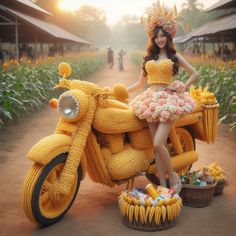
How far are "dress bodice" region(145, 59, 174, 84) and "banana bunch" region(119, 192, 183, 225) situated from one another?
122cm

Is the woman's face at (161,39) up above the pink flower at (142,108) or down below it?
above

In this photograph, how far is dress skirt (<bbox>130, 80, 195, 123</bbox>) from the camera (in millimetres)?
3800

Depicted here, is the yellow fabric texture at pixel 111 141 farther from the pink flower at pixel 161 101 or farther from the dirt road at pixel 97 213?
→ the dirt road at pixel 97 213

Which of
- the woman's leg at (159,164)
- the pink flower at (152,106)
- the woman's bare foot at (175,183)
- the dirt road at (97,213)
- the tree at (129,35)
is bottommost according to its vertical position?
the dirt road at (97,213)

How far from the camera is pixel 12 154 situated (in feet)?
21.6

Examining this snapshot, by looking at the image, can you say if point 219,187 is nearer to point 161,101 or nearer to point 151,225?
point 151,225

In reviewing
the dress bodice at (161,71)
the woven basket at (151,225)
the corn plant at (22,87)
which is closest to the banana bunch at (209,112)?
the dress bodice at (161,71)

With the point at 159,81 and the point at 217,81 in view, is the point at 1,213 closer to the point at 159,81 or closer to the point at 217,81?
the point at 159,81

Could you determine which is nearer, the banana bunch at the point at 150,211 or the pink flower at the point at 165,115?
the banana bunch at the point at 150,211

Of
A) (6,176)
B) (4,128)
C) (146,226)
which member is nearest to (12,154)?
(6,176)

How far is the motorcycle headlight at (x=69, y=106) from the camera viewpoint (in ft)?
11.8

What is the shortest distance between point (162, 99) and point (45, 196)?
1.47 m

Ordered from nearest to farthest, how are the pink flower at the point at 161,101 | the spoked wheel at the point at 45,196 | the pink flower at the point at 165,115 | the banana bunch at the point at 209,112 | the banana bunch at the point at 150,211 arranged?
the spoked wheel at the point at 45,196, the banana bunch at the point at 150,211, the pink flower at the point at 165,115, the pink flower at the point at 161,101, the banana bunch at the point at 209,112

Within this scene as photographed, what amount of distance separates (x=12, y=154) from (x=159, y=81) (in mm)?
3494
